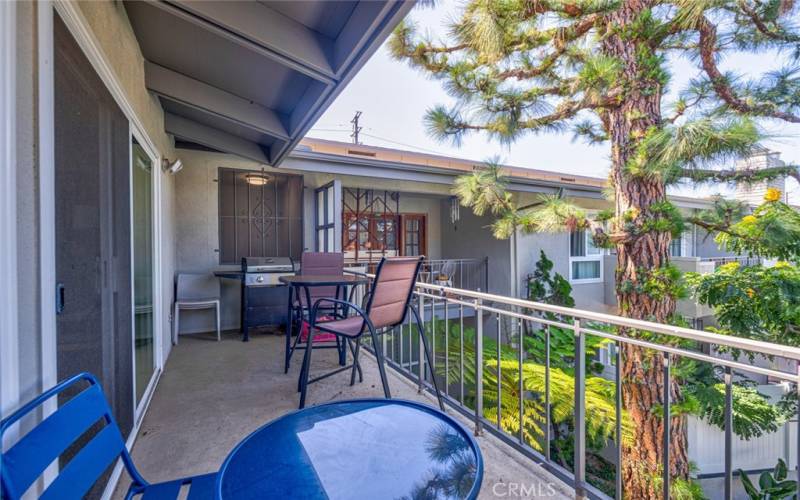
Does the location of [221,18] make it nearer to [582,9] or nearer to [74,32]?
[74,32]

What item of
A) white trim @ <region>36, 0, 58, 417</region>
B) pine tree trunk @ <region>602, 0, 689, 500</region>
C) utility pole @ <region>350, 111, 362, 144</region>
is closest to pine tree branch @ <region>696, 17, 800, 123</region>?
pine tree trunk @ <region>602, 0, 689, 500</region>

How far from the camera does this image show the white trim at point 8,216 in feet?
2.91

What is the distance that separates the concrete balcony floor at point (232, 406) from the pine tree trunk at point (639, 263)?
2032 mm

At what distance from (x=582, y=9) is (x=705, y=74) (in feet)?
4.49

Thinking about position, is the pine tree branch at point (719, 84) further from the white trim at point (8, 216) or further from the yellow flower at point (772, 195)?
the white trim at point (8, 216)

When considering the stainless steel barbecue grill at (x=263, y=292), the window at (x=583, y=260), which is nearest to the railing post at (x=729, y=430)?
the stainless steel barbecue grill at (x=263, y=292)

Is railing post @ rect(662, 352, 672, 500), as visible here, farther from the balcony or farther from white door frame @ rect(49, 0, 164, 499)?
white door frame @ rect(49, 0, 164, 499)

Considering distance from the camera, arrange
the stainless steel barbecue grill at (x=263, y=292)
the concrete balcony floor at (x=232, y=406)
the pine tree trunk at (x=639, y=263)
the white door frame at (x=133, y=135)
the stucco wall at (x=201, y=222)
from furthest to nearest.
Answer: the stucco wall at (x=201, y=222) < the stainless steel barbecue grill at (x=263, y=292) < the pine tree trunk at (x=639, y=263) < the concrete balcony floor at (x=232, y=406) < the white door frame at (x=133, y=135)

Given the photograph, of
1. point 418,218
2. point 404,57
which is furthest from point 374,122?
point 404,57

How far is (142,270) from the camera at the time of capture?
108 inches

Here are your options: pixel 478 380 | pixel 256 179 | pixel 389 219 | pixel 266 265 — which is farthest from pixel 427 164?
pixel 478 380

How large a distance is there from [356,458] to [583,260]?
8.58 m

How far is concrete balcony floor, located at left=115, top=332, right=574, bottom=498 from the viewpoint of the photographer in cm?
191

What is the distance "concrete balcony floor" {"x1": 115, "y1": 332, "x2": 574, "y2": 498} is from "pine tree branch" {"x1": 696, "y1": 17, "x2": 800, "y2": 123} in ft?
11.8
